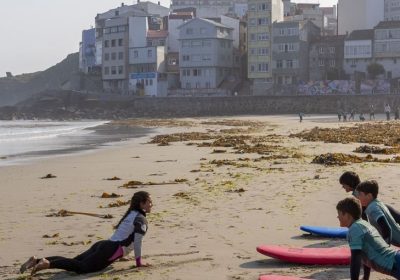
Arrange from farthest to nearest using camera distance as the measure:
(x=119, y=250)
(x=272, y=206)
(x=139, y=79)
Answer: (x=139, y=79), (x=272, y=206), (x=119, y=250)

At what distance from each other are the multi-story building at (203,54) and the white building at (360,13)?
16.2 metres

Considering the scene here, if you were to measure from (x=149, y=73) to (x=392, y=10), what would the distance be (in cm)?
3524

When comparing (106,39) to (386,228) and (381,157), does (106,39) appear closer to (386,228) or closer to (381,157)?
(381,157)

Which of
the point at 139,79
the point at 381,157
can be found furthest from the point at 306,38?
the point at 381,157

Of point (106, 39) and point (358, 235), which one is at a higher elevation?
point (106, 39)

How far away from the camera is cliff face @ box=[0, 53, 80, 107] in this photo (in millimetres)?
140875

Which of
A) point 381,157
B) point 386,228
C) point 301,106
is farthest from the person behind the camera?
point 301,106

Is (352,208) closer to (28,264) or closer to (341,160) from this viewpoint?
(28,264)

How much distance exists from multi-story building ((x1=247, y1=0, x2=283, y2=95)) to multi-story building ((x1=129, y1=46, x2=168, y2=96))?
13388 mm

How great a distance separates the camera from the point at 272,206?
1027cm

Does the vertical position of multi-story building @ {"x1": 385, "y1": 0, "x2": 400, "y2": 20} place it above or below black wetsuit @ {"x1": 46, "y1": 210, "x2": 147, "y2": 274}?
above

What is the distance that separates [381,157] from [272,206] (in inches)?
349

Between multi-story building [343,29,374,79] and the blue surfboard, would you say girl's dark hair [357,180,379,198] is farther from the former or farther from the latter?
multi-story building [343,29,374,79]

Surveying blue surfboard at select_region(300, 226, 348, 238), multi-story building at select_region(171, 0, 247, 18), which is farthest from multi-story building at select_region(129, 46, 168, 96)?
blue surfboard at select_region(300, 226, 348, 238)
